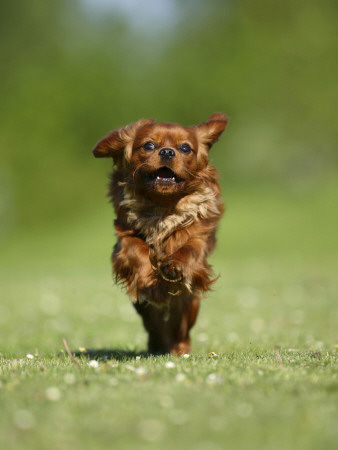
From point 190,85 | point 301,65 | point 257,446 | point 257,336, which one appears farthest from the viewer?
point 190,85

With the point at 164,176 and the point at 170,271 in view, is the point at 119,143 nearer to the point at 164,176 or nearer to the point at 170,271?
the point at 164,176

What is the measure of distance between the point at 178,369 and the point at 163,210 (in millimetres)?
1442

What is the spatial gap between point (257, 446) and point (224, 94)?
33.6m

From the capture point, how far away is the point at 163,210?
16.1ft

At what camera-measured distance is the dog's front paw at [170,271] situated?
14.7ft

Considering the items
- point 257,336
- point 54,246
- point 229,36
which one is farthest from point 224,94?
point 257,336

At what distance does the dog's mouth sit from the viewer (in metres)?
4.70

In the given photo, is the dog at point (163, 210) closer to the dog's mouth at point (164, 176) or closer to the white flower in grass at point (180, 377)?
the dog's mouth at point (164, 176)

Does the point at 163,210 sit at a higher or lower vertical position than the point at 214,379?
higher

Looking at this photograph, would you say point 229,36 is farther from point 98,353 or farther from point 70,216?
point 98,353

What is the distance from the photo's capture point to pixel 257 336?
6824mm

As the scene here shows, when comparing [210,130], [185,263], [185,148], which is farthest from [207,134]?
[185,263]

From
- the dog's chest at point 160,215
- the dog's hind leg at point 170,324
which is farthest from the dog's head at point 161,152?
the dog's hind leg at point 170,324

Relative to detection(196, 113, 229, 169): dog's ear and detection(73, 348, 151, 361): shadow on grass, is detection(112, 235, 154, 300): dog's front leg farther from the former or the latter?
detection(196, 113, 229, 169): dog's ear
